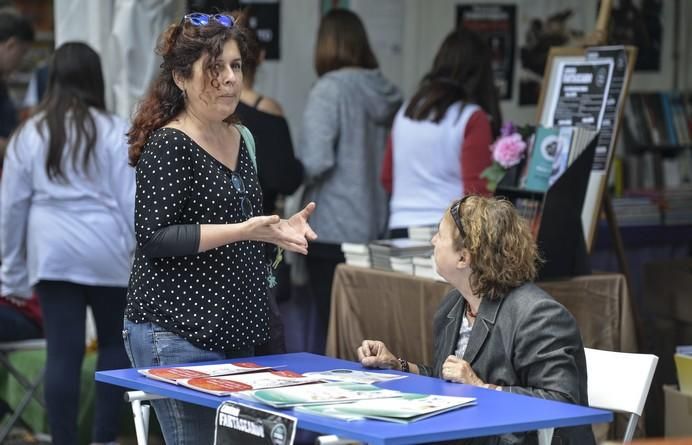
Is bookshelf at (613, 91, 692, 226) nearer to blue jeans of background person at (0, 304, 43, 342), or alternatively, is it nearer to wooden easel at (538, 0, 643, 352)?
wooden easel at (538, 0, 643, 352)

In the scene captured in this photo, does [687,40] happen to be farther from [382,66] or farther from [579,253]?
[579,253]

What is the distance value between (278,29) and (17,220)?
184 cm

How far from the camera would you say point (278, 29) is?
20.3 ft

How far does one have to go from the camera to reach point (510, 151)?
4746 millimetres

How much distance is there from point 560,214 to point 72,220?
1.83m

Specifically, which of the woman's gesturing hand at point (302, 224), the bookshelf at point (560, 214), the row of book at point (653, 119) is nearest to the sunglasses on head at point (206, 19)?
the woman's gesturing hand at point (302, 224)

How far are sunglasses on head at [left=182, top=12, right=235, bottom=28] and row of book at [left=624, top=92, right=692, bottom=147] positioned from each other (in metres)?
3.97

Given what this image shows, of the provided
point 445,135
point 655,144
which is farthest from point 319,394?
point 655,144

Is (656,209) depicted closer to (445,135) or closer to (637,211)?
(637,211)

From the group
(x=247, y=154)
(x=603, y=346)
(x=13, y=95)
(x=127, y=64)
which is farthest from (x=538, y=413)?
(x=13, y=95)

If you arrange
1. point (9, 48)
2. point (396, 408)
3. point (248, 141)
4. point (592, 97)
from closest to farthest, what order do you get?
point (396, 408), point (248, 141), point (592, 97), point (9, 48)

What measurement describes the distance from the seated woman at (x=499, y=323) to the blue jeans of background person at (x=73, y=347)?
1777mm

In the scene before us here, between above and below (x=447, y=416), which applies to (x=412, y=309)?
below

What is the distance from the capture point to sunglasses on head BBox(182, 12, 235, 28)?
10.8ft
